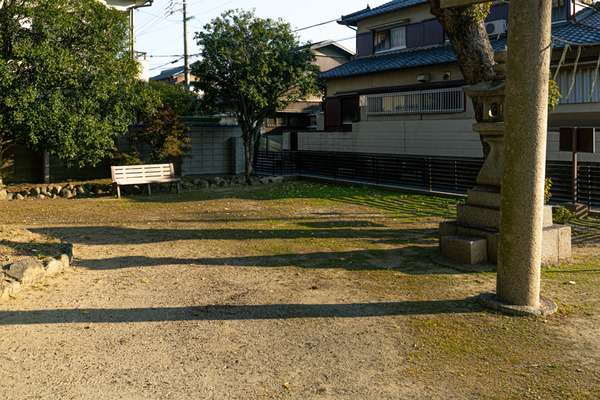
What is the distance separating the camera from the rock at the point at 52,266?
7.40 meters

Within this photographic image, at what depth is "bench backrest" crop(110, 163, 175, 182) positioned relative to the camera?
16.7 meters

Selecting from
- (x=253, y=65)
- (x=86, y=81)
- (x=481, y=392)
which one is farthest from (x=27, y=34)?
(x=481, y=392)

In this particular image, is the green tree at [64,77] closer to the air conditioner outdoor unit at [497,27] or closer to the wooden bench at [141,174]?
the wooden bench at [141,174]

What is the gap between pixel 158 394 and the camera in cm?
414

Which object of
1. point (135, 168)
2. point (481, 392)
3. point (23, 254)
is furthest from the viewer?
point (135, 168)

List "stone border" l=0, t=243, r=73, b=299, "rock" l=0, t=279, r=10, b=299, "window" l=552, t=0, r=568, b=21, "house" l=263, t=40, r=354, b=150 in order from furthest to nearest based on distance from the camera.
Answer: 1. "house" l=263, t=40, r=354, b=150
2. "window" l=552, t=0, r=568, b=21
3. "stone border" l=0, t=243, r=73, b=299
4. "rock" l=0, t=279, r=10, b=299

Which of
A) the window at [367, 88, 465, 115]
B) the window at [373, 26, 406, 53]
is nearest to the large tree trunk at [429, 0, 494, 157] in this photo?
the window at [367, 88, 465, 115]

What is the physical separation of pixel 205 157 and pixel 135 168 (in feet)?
23.4

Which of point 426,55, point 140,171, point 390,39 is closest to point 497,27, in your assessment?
point 426,55

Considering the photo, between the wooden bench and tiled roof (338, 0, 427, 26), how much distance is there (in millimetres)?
14578

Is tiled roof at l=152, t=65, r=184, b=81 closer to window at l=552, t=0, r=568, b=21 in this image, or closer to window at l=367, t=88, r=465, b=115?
window at l=367, t=88, r=465, b=115

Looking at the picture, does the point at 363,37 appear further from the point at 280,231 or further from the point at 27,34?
the point at 280,231

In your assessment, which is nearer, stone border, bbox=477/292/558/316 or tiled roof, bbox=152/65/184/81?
stone border, bbox=477/292/558/316

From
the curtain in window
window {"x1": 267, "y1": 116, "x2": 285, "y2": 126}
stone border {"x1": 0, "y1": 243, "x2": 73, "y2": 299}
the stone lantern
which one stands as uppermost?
the curtain in window
